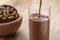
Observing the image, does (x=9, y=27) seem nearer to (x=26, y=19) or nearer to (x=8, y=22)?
(x=8, y=22)

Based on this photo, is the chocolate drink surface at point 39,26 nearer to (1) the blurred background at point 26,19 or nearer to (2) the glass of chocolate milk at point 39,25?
(2) the glass of chocolate milk at point 39,25

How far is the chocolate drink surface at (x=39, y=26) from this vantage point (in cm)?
83

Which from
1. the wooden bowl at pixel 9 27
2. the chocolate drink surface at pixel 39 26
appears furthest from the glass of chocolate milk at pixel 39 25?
the wooden bowl at pixel 9 27

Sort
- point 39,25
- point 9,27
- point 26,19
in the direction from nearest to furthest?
point 39,25
point 9,27
point 26,19

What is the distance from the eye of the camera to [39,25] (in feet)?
2.74

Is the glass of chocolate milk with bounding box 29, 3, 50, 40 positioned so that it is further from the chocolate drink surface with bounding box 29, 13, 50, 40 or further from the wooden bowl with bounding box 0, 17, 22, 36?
the wooden bowl with bounding box 0, 17, 22, 36

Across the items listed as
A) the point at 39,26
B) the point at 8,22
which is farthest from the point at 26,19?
the point at 39,26

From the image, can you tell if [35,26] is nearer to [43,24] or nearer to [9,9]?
[43,24]

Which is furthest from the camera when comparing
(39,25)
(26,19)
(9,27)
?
(26,19)

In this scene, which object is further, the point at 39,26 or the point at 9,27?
the point at 9,27

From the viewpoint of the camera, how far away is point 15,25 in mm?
957

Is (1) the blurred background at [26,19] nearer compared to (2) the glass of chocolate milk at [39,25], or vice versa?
(2) the glass of chocolate milk at [39,25]

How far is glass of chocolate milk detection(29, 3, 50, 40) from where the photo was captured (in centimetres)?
83

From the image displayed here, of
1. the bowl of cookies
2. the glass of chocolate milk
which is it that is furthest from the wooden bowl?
the glass of chocolate milk
